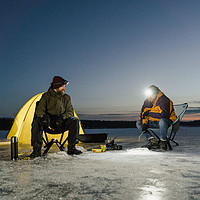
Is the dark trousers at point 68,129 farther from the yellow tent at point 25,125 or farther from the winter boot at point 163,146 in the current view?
the yellow tent at point 25,125

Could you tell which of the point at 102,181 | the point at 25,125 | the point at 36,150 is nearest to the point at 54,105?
the point at 36,150

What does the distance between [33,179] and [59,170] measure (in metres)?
0.41

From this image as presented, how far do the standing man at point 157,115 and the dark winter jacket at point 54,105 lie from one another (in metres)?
1.52

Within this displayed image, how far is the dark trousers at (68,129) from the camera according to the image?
3.52m

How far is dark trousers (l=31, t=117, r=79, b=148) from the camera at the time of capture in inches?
139

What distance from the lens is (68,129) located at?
3.79m

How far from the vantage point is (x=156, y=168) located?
8.18 ft

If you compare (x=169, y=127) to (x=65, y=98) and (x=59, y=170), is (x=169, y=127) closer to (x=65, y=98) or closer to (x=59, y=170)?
(x=65, y=98)

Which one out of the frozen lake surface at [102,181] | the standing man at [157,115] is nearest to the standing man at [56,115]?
the frozen lake surface at [102,181]

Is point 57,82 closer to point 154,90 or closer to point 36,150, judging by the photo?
point 36,150

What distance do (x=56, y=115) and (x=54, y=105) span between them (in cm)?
18

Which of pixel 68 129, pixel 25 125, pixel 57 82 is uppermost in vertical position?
pixel 57 82

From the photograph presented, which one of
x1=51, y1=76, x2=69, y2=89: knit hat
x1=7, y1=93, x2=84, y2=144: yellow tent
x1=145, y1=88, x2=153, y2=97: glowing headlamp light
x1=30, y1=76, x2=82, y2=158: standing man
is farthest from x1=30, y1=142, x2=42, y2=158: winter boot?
x1=7, y1=93, x2=84, y2=144: yellow tent

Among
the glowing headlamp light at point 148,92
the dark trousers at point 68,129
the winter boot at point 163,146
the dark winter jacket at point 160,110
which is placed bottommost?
the winter boot at point 163,146
